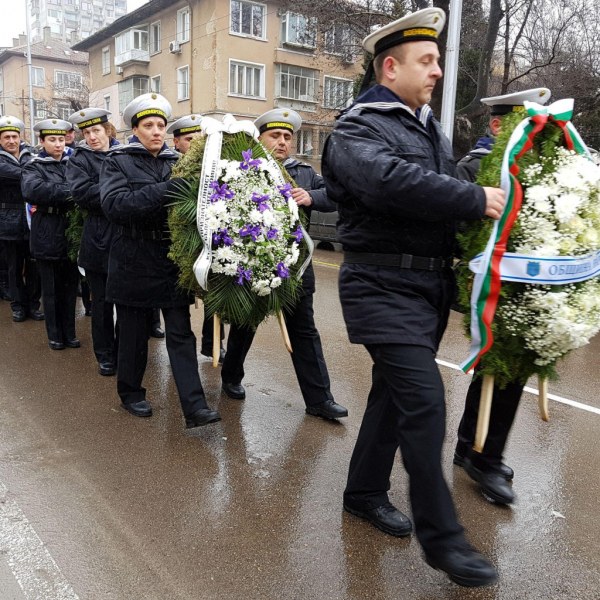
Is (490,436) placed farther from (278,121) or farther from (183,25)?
(183,25)

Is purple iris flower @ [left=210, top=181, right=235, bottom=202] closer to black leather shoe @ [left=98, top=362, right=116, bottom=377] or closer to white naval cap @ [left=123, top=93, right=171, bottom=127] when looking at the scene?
white naval cap @ [left=123, top=93, right=171, bottom=127]

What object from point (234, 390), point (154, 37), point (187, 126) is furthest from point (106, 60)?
point (234, 390)

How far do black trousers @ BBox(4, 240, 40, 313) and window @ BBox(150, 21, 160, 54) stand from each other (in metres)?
32.5

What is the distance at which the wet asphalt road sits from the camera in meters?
2.76

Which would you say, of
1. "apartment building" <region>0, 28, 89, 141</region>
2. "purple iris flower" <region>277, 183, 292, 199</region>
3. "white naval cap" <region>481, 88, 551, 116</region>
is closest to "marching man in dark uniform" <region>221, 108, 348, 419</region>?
"purple iris flower" <region>277, 183, 292, 199</region>

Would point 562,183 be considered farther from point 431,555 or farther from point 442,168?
point 431,555

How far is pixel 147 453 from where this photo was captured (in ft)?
13.2

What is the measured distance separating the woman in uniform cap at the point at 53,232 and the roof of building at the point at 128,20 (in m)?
31.3

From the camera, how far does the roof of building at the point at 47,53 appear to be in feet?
185

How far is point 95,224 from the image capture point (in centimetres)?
561

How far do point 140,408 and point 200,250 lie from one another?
4.39 ft

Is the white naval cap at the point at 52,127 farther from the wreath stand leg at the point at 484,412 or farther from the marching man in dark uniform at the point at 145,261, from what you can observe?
the wreath stand leg at the point at 484,412

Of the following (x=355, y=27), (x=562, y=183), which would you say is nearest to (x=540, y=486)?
(x=562, y=183)

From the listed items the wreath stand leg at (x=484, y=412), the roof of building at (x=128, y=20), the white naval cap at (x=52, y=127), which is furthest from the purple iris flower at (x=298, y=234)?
the roof of building at (x=128, y=20)
